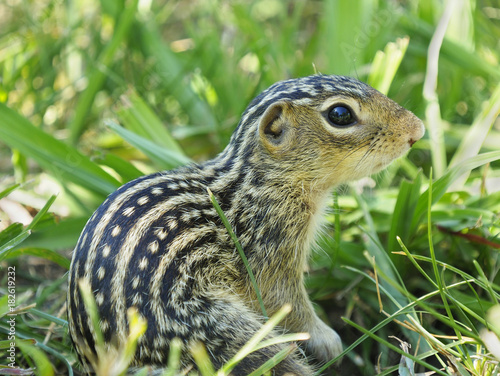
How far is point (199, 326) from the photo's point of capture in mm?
2244

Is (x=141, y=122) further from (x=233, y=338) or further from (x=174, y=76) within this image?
(x=233, y=338)

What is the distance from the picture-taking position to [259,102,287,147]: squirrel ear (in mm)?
2895

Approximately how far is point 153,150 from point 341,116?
1282mm

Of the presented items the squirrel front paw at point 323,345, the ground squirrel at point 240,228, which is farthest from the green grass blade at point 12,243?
the squirrel front paw at point 323,345

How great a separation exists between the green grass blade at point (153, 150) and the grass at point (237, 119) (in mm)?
13

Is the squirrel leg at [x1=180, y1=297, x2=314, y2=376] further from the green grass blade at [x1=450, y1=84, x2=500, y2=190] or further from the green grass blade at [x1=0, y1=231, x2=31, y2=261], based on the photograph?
the green grass blade at [x1=450, y1=84, x2=500, y2=190]

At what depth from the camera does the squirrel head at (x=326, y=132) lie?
2.89 meters

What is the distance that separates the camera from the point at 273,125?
9.61 ft

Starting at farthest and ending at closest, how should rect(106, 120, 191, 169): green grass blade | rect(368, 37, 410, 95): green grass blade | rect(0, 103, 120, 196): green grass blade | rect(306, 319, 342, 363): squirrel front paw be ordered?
rect(368, 37, 410, 95): green grass blade < rect(106, 120, 191, 169): green grass blade < rect(0, 103, 120, 196): green grass blade < rect(306, 319, 342, 363): squirrel front paw

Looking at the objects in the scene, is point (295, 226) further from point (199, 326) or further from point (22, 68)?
point (22, 68)

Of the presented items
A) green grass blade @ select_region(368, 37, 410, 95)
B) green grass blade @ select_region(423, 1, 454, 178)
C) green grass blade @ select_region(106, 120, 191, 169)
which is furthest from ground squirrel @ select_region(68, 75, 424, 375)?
green grass blade @ select_region(423, 1, 454, 178)

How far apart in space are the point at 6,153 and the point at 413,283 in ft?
10.7

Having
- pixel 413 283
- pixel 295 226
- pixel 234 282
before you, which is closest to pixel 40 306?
pixel 234 282

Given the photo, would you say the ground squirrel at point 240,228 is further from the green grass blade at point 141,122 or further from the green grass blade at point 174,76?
the green grass blade at point 174,76
